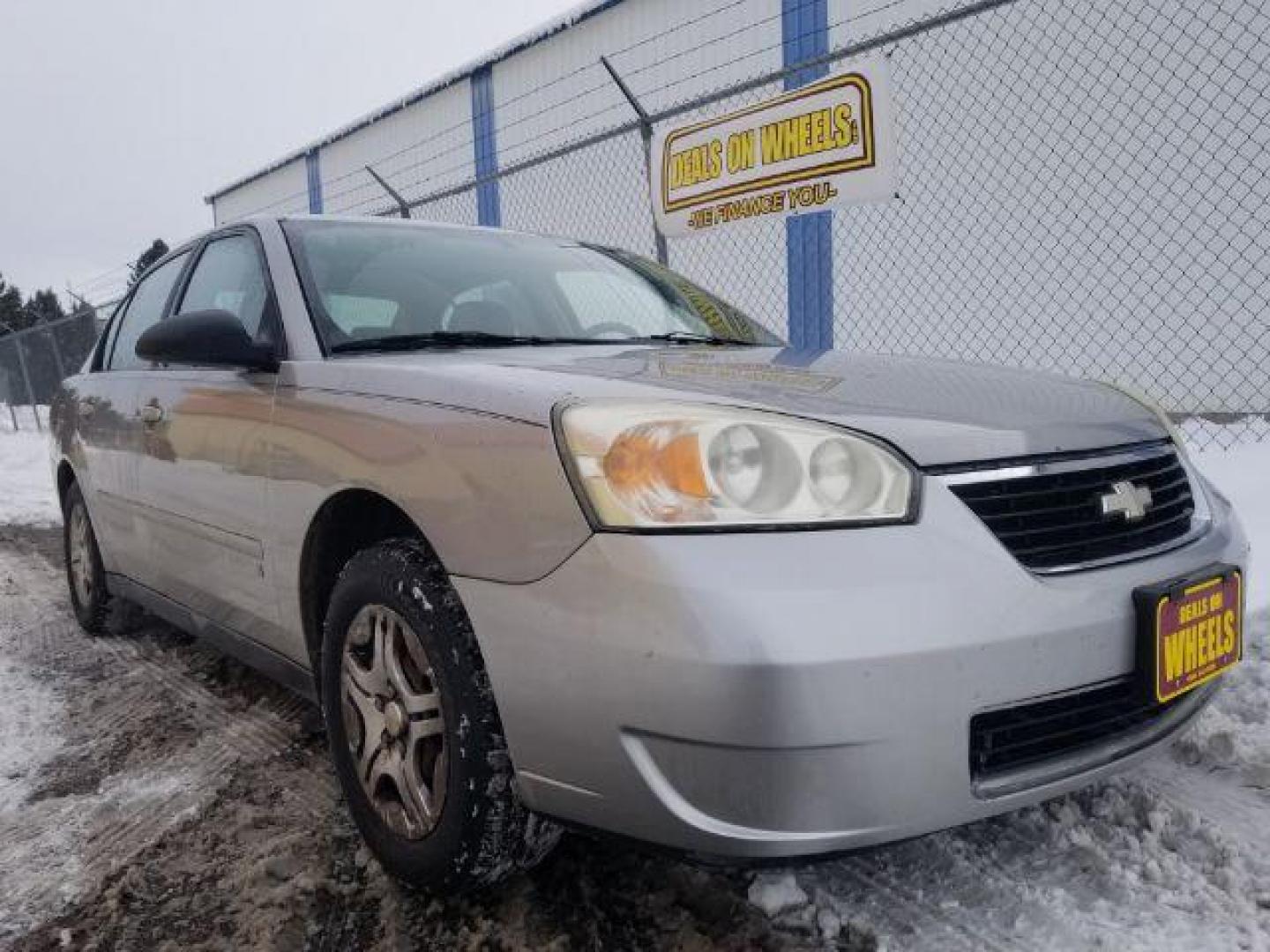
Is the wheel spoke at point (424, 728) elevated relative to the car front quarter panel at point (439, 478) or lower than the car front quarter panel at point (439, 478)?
lower

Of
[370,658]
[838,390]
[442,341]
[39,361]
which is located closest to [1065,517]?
[838,390]

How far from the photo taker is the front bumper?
129 centimetres

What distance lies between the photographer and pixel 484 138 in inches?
502

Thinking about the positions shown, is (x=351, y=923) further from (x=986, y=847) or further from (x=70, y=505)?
(x=70, y=505)

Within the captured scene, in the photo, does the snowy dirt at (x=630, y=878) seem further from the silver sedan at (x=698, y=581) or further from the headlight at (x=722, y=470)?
the headlight at (x=722, y=470)

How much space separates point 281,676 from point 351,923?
0.74 meters

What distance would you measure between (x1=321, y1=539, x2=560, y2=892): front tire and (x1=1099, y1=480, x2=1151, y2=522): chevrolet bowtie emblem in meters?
1.07

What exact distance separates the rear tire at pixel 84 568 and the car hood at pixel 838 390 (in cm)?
218

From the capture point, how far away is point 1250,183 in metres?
6.34

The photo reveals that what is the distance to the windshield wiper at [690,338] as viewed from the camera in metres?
2.62

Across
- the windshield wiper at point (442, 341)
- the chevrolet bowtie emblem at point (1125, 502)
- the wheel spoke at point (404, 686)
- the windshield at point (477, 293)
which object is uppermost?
the windshield at point (477, 293)

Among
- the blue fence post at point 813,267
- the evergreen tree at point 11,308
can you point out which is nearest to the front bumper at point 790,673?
the blue fence post at point 813,267

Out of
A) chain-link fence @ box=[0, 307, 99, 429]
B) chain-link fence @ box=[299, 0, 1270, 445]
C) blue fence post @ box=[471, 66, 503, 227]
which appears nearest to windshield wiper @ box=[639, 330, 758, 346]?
chain-link fence @ box=[299, 0, 1270, 445]

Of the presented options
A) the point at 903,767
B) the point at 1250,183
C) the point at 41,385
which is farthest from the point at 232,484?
the point at 41,385
